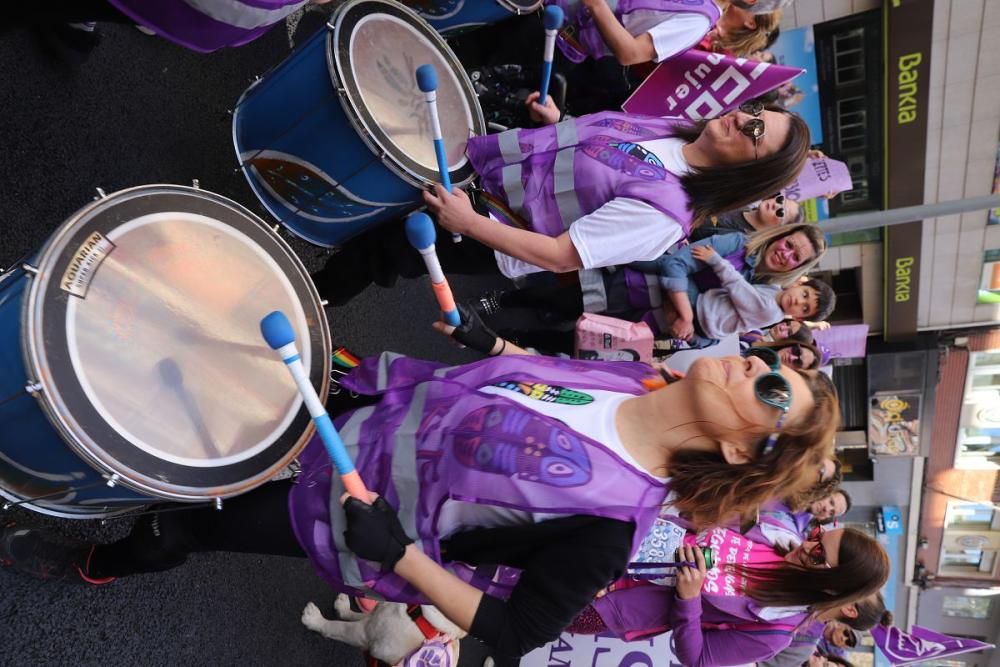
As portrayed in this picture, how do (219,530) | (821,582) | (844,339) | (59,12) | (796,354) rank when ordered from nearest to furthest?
(219,530) < (59,12) < (821,582) < (796,354) < (844,339)

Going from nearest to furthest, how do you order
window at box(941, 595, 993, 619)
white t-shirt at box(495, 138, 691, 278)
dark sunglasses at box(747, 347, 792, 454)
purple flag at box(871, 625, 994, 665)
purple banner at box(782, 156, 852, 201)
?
dark sunglasses at box(747, 347, 792, 454) → white t-shirt at box(495, 138, 691, 278) → purple flag at box(871, 625, 994, 665) → purple banner at box(782, 156, 852, 201) → window at box(941, 595, 993, 619)

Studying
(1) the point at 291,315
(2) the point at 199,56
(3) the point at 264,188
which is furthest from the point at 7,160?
(1) the point at 291,315

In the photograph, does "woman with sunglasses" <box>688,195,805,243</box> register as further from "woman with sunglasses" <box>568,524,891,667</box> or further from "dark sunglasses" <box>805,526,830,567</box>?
"woman with sunglasses" <box>568,524,891,667</box>

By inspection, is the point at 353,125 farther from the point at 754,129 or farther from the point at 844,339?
the point at 844,339

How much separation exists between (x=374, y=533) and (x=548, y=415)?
419 mm

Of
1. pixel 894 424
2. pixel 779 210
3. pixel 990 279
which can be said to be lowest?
pixel 894 424

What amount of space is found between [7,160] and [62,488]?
1176mm

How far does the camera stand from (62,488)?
4.47ft

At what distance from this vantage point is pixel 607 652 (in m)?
2.73

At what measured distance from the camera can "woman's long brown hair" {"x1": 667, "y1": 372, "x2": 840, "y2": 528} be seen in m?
1.42

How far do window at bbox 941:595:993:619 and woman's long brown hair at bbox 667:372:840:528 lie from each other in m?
11.5

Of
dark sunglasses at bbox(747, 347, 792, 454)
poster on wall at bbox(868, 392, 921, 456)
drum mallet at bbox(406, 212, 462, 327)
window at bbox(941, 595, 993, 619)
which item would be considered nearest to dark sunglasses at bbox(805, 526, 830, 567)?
dark sunglasses at bbox(747, 347, 792, 454)

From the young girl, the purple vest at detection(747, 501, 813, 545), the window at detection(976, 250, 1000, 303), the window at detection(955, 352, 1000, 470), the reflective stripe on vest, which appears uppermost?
the reflective stripe on vest

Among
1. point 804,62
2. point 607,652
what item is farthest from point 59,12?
point 804,62
